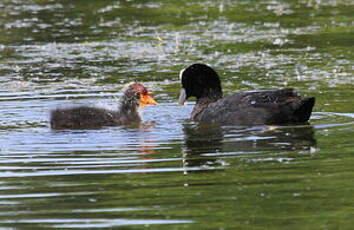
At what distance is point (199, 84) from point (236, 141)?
267 cm

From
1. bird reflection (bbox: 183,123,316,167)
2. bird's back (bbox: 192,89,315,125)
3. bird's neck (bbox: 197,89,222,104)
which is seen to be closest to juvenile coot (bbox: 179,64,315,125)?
bird's back (bbox: 192,89,315,125)

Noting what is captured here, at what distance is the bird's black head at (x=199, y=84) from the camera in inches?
511

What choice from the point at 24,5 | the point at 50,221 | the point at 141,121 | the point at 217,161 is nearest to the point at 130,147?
the point at 217,161

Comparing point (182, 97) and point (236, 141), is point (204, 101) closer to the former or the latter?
point (182, 97)

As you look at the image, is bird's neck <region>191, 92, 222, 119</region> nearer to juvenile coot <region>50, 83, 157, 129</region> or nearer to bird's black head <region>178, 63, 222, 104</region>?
bird's black head <region>178, 63, 222, 104</region>

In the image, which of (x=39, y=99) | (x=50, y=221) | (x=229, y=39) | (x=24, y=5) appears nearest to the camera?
(x=50, y=221)

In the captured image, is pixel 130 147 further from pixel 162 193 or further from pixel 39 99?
pixel 39 99

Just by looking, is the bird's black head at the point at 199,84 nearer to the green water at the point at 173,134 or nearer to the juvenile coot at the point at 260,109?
the green water at the point at 173,134

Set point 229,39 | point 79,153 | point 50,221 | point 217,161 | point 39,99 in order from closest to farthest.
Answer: point 50,221 < point 217,161 < point 79,153 < point 39,99 < point 229,39

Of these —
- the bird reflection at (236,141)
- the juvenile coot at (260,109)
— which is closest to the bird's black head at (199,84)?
the juvenile coot at (260,109)

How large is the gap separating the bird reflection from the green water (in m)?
0.02

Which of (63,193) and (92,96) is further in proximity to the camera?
(92,96)

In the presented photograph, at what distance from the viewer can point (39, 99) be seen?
14.0m

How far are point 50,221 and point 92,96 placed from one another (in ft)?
24.0
